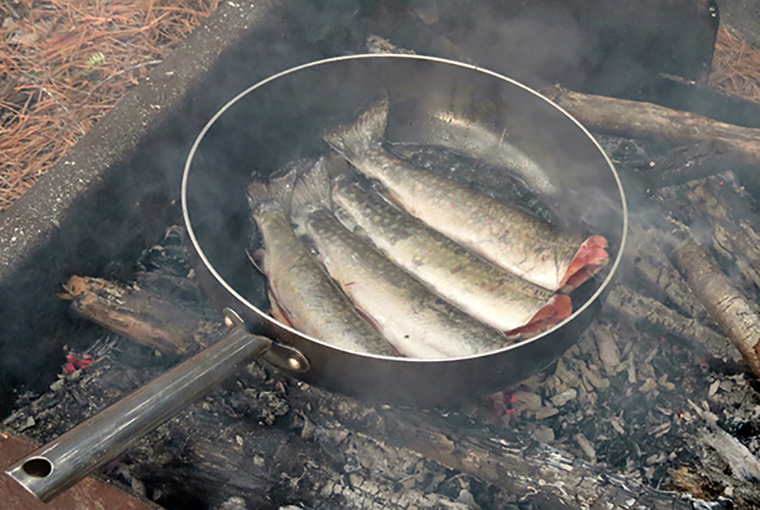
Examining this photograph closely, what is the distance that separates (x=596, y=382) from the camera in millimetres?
2275

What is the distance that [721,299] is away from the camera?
2273 mm

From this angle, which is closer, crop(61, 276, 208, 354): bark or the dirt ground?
crop(61, 276, 208, 354): bark

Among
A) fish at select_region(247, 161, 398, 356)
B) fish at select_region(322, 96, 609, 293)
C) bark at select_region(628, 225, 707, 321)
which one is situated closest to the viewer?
fish at select_region(247, 161, 398, 356)

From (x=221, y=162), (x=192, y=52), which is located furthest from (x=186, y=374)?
(x=192, y=52)

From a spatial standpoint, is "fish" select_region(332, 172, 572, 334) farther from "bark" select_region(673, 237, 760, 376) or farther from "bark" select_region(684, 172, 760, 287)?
"bark" select_region(684, 172, 760, 287)

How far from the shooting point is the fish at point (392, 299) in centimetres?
211

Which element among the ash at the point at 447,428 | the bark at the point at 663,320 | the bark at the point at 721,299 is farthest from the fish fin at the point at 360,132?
the bark at the point at 721,299

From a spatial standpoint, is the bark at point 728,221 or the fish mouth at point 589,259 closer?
the fish mouth at point 589,259

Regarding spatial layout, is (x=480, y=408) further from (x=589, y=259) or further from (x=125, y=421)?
(x=125, y=421)

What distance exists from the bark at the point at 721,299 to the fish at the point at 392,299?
936 mm

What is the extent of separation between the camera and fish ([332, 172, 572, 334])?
7.27ft

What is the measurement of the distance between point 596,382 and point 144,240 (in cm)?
209

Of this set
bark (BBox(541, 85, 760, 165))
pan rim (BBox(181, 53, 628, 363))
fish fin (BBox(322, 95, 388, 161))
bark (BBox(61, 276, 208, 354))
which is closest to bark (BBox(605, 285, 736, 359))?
pan rim (BBox(181, 53, 628, 363))

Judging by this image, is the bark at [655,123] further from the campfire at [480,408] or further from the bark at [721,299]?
the bark at [721,299]
